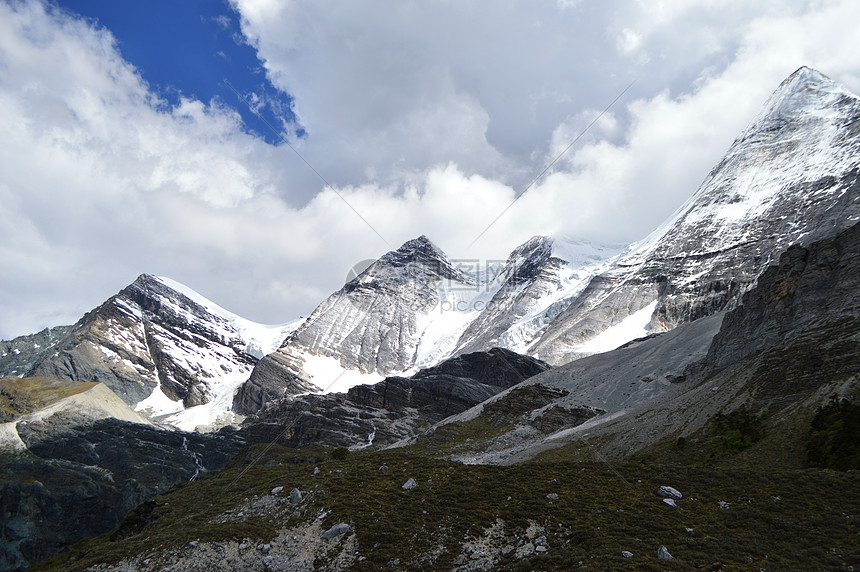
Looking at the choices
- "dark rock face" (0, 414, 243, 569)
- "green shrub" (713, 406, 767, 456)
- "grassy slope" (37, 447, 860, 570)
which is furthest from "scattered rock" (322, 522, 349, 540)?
"dark rock face" (0, 414, 243, 569)

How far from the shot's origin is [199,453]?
153 m

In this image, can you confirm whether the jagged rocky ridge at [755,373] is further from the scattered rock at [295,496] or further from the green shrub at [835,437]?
the scattered rock at [295,496]

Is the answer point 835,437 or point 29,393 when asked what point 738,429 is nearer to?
point 835,437

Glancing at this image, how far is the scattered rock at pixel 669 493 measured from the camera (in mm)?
25703

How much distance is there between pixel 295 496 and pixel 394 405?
5023 inches

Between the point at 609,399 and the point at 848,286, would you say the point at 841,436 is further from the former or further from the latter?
the point at 609,399

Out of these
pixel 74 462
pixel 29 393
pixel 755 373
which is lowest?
pixel 74 462

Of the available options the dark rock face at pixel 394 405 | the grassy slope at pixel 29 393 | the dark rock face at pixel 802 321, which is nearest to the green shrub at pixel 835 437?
the dark rock face at pixel 802 321

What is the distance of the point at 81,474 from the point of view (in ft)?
395

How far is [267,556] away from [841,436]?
36.9 m

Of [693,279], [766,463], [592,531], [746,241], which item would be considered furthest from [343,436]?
[746,241]

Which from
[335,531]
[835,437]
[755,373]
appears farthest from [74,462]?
[835,437]

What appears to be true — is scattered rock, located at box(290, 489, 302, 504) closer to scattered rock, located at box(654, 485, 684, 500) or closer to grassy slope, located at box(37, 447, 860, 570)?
grassy slope, located at box(37, 447, 860, 570)

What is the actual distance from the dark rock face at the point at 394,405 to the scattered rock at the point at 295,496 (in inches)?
3904
